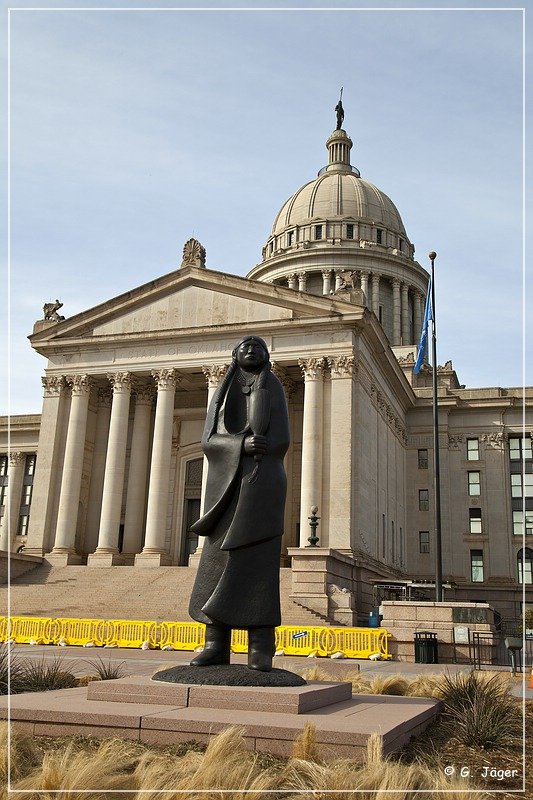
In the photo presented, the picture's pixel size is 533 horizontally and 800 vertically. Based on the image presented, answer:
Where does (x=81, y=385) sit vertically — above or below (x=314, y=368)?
below

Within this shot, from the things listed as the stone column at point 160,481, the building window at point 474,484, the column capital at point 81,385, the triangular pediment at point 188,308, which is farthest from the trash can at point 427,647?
the building window at point 474,484

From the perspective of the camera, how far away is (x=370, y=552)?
149 ft

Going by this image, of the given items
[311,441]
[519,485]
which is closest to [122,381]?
[311,441]

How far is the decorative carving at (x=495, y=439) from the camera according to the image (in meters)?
61.2

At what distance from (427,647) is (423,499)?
38430 millimetres

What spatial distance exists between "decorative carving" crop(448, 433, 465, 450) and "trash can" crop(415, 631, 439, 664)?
39.7 meters

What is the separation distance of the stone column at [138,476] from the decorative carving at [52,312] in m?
7.54

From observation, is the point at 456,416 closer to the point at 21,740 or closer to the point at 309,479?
the point at 309,479

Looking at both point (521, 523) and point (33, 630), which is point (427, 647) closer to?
point (33, 630)

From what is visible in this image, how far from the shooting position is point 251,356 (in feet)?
38.5

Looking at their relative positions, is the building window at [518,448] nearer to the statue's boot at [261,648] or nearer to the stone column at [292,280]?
the stone column at [292,280]

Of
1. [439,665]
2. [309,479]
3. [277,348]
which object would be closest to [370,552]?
[309,479]

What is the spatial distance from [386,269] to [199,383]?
34.9 metres

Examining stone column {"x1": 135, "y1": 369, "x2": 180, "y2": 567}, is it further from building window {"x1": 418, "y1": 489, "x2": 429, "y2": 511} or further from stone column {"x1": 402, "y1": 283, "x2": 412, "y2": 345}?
stone column {"x1": 402, "y1": 283, "x2": 412, "y2": 345}
